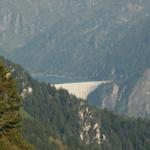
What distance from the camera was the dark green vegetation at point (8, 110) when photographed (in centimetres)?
3366

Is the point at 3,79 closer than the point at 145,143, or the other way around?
the point at 3,79

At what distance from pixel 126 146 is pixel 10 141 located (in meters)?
163

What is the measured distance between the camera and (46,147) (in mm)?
110688

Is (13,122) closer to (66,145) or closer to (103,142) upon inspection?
(66,145)

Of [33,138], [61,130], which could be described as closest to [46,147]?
[33,138]

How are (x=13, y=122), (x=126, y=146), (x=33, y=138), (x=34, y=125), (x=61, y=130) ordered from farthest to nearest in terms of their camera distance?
1. (x=126, y=146)
2. (x=61, y=130)
3. (x=34, y=125)
4. (x=33, y=138)
5. (x=13, y=122)

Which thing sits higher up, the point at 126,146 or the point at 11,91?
the point at 11,91

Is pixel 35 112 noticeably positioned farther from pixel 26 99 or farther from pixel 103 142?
pixel 103 142

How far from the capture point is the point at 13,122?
111 feet

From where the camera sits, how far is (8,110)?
34.5m

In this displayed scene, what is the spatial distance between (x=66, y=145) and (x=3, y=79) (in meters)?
101

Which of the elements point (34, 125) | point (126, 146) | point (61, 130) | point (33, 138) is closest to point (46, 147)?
point (33, 138)

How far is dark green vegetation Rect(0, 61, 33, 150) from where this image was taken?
3366cm

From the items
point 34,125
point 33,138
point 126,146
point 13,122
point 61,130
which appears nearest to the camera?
point 13,122
